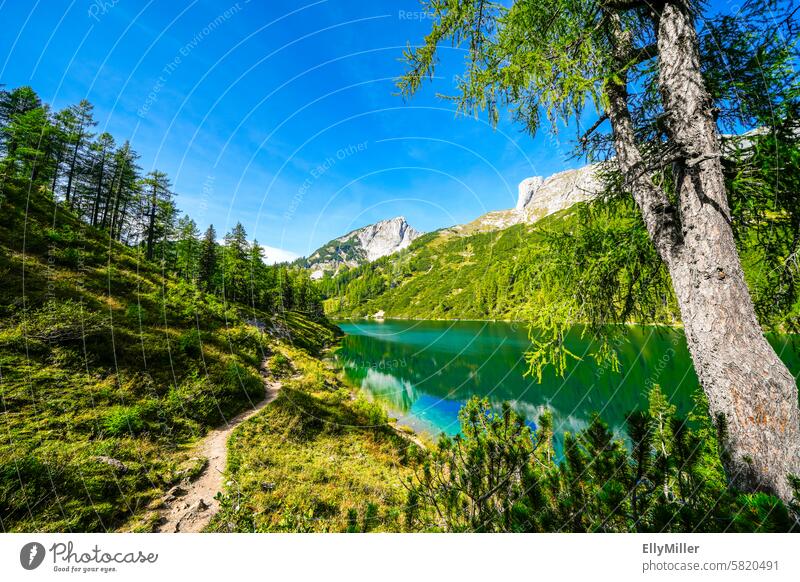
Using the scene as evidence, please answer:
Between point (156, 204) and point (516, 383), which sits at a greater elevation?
point (156, 204)

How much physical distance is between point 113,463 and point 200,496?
2.00 m

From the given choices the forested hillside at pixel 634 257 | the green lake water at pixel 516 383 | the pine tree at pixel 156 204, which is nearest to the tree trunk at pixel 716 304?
the forested hillside at pixel 634 257

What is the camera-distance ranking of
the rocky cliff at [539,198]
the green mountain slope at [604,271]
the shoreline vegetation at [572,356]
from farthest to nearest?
the rocky cliff at [539,198], the green mountain slope at [604,271], the shoreline vegetation at [572,356]

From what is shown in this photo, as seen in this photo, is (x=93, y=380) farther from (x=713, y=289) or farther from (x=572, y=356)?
(x=713, y=289)

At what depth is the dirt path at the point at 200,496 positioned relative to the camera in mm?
5117

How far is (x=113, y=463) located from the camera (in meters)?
5.88

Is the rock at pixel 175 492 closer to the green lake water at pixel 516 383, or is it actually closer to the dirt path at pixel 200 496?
the dirt path at pixel 200 496

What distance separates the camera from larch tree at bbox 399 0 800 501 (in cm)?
213

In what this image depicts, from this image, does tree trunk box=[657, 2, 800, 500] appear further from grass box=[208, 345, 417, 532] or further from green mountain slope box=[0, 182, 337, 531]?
green mountain slope box=[0, 182, 337, 531]

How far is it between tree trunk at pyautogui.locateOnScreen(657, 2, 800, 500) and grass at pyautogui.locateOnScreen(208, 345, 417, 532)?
9.75 ft

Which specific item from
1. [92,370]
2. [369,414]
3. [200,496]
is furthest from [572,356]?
[92,370]

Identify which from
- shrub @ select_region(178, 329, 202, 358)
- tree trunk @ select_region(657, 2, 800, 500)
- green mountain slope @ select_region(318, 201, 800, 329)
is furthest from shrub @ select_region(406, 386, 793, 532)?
shrub @ select_region(178, 329, 202, 358)
